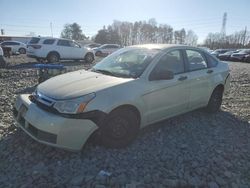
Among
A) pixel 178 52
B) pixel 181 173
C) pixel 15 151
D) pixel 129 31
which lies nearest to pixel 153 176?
pixel 181 173

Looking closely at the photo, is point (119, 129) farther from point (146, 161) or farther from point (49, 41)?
point (49, 41)

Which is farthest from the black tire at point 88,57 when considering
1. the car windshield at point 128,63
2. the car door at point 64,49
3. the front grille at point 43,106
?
the front grille at point 43,106

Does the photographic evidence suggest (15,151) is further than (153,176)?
Yes

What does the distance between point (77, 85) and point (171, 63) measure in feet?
5.98

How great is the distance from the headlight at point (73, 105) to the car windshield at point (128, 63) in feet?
3.05

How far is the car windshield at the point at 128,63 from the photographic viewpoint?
13.7 ft

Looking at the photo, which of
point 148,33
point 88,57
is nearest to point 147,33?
point 148,33

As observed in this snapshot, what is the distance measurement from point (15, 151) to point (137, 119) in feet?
6.24

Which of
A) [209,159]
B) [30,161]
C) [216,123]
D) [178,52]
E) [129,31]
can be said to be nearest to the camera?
[30,161]

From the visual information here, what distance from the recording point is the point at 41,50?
15.9 meters

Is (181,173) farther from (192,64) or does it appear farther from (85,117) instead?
(192,64)

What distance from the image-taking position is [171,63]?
4621 millimetres

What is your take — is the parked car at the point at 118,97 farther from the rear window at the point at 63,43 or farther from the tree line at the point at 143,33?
the tree line at the point at 143,33

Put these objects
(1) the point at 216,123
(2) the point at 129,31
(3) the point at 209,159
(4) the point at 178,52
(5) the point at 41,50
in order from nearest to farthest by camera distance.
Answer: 1. (3) the point at 209,159
2. (4) the point at 178,52
3. (1) the point at 216,123
4. (5) the point at 41,50
5. (2) the point at 129,31
